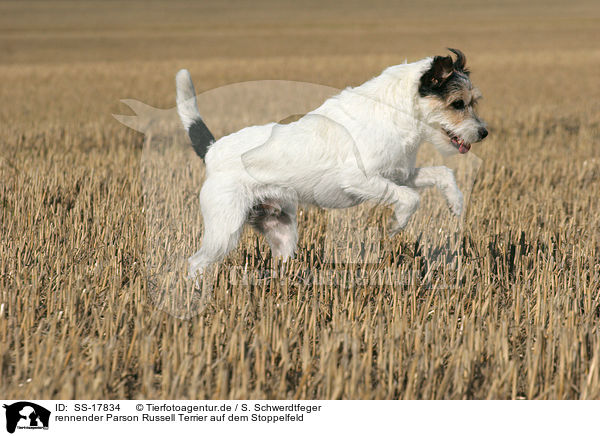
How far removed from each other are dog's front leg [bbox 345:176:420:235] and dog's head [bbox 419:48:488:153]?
0.41 m

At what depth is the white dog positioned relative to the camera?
3871mm

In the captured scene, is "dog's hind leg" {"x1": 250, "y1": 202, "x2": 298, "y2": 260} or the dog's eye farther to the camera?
"dog's hind leg" {"x1": 250, "y1": 202, "x2": 298, "y2": 260}

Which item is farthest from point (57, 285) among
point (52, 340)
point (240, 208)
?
point (240, 208)

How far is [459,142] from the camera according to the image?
4059 mm

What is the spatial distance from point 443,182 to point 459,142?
26cm

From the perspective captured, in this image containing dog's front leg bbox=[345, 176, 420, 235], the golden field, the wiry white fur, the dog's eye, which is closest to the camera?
the golden field

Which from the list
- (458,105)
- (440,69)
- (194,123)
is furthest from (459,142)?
(194,123)

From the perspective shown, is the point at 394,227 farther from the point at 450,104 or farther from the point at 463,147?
the point at 450,104

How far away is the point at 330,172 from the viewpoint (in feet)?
13.1
